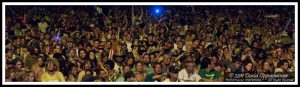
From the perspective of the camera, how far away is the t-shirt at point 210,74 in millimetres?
6414

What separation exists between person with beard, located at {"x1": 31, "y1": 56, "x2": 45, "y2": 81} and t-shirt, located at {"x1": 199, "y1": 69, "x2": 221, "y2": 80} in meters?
2.07

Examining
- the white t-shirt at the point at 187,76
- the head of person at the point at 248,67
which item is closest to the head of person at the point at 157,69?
the white t-shirt at the point at 187,76

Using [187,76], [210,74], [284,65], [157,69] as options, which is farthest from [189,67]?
[284,65]

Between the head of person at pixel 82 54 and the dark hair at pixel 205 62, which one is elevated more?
the head of person at pixel 82 54

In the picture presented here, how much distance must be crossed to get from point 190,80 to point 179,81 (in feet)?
0.47

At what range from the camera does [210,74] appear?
6453 millimetres

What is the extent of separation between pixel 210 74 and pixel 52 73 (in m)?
2.05

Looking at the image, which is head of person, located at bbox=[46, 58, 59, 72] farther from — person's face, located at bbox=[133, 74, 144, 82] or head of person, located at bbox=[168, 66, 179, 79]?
head of person, located at bbox=[168, 66, 179, 79]

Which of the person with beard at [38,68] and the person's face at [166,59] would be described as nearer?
the person with beard at [38,68]

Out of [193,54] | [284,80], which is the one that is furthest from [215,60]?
[284,80]

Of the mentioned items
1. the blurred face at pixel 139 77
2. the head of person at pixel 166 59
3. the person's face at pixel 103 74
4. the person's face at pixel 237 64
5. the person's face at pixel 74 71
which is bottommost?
the blurred face at pixel 139 77

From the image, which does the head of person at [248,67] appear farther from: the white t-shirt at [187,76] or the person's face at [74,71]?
the person's face at [74,71]

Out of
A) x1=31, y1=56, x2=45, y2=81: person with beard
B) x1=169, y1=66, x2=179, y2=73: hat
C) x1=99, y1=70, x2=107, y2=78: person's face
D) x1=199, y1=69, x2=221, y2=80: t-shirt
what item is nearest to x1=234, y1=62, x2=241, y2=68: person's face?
x1=199, y1=69, x2=221, y2=80: t-shirt

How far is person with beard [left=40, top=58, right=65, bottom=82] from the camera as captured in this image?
6.25m
